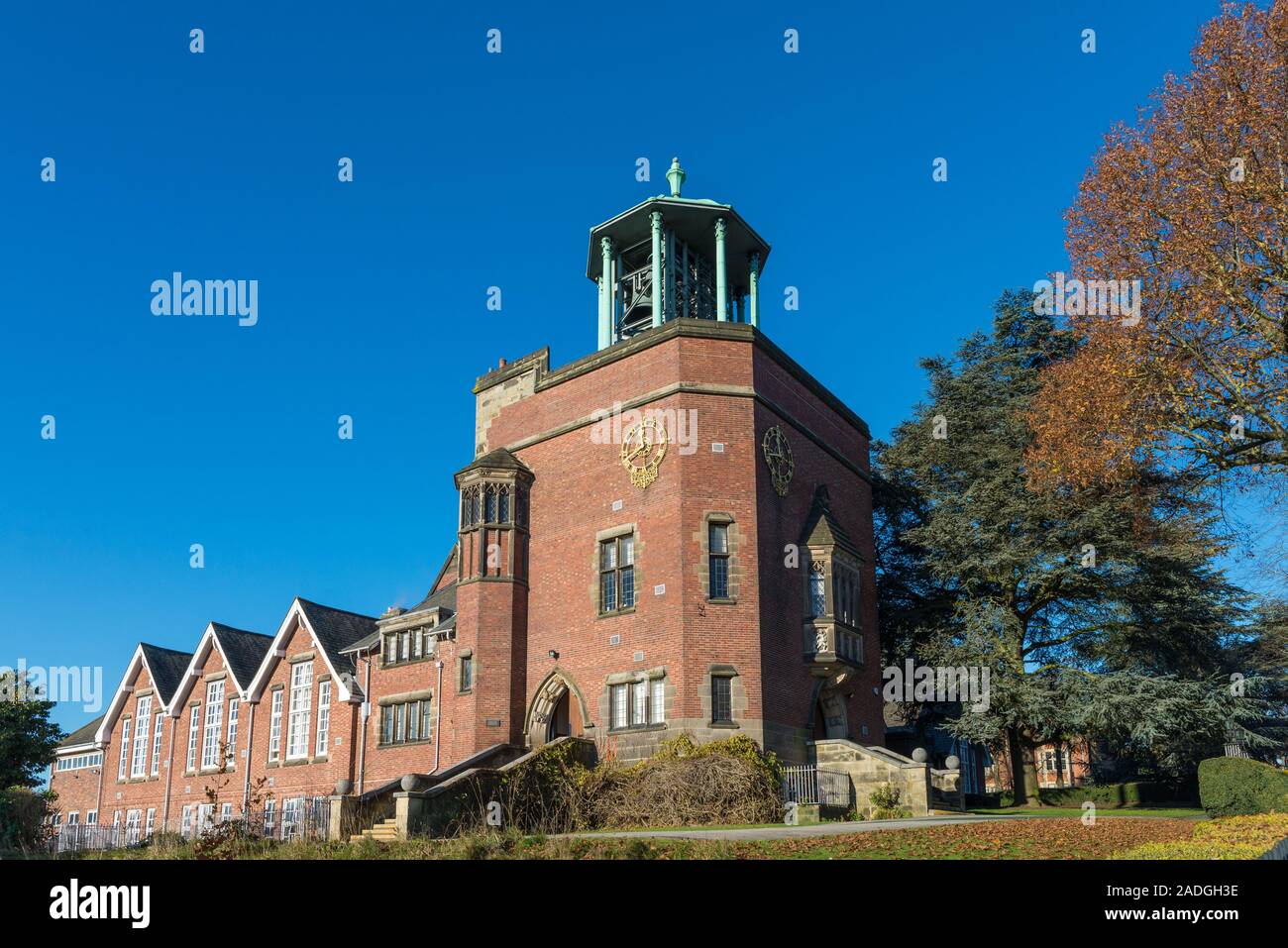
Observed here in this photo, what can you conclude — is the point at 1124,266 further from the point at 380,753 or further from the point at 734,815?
the point at 380,753

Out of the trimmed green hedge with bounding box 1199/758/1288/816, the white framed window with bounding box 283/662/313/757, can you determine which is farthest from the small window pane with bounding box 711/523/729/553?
the white framed window with bounding box 283/662/313/757

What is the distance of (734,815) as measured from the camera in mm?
24266

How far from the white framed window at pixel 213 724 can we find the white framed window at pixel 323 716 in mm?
7486

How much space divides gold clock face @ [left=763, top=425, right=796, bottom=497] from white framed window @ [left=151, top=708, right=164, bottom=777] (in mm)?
32208

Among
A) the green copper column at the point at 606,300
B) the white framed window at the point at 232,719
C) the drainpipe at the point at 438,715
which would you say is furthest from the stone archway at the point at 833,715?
the white framed window at the point at 232,719

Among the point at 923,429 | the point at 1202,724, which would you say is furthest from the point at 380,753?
the point at 1202,724

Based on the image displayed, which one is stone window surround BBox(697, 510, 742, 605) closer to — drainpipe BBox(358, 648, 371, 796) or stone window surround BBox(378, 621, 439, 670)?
stone window surround BBox(378, 621, 439, 670)

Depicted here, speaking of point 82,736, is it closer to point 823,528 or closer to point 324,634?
point 324,634

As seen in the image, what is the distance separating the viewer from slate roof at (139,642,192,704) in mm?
47969
